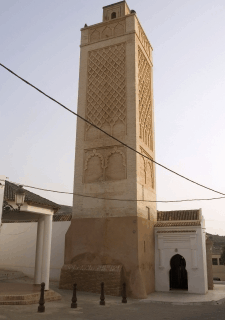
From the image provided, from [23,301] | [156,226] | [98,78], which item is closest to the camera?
[23,301]

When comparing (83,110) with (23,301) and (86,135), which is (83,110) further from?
(23,301)

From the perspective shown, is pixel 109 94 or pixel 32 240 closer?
pixel 109 94

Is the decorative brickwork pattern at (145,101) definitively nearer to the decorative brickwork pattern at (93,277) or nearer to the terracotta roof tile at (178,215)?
the terracotta roof tile at (178,215)

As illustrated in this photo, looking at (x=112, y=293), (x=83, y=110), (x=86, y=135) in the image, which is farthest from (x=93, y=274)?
(x=83, y=110)

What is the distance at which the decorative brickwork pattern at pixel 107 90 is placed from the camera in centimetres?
1723

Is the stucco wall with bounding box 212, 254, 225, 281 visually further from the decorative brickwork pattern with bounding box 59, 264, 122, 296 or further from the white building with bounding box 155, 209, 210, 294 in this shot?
the decorative brickwork pattern with bounding box 59, 264, 122, 296

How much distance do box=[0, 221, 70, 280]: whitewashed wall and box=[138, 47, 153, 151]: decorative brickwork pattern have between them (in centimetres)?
675

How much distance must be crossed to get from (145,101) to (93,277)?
405 inches

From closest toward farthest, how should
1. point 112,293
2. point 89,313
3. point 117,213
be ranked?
point 89,313
point 112,293
point 117,213

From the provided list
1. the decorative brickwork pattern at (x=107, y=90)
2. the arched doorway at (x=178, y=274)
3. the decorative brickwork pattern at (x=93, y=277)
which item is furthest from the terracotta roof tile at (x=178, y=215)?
the decorative brickwork pattern at (x=107, y=90)

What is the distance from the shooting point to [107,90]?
17906mm

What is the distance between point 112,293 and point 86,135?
8227mm

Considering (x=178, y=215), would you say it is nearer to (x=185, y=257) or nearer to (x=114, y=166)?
(x=185, y=257)

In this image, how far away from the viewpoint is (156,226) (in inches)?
679
